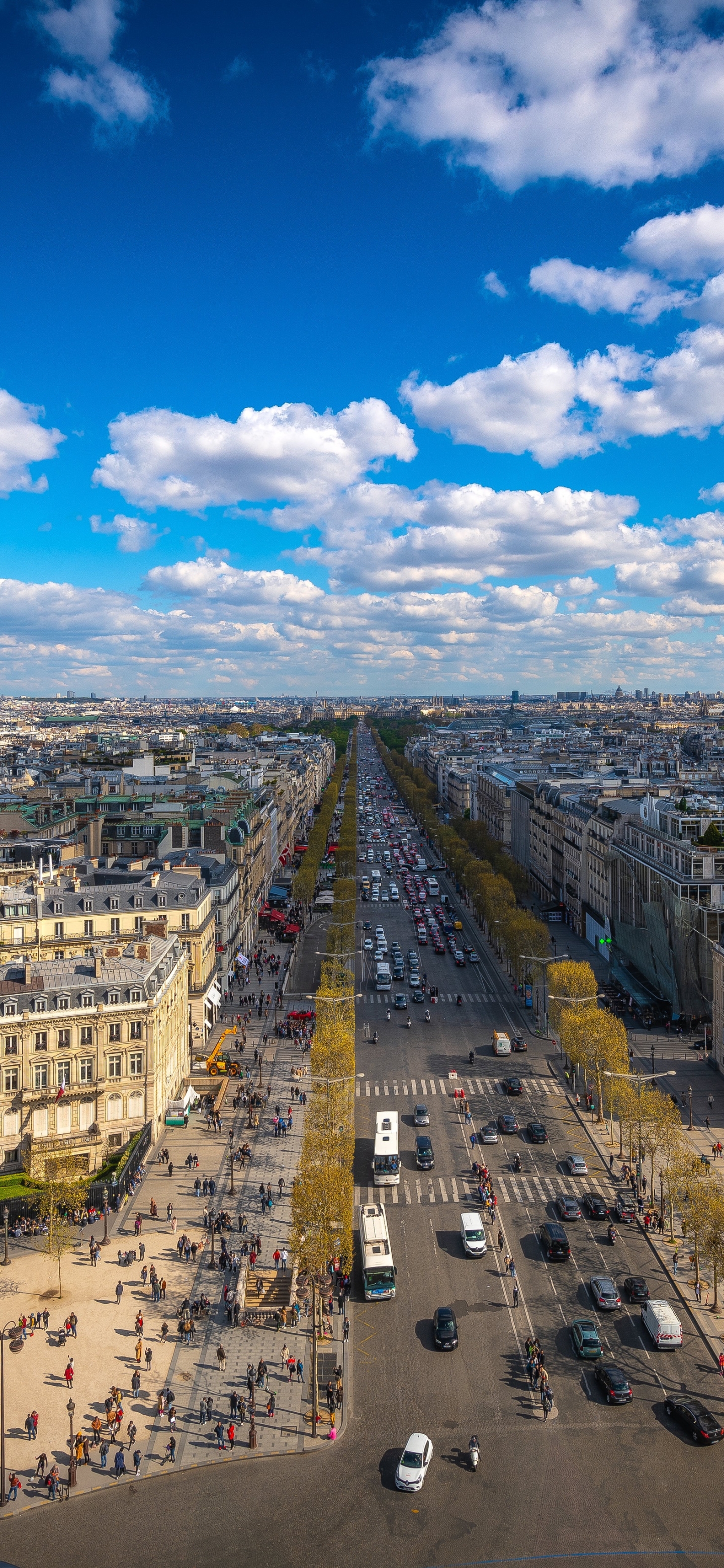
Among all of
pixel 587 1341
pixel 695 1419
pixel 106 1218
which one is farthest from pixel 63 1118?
pixel 695 1419

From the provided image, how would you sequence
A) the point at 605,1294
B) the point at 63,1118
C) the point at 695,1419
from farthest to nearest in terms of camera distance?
1. the point at 63,1118
2. the point at 605,1294
3. the point at 695,1419

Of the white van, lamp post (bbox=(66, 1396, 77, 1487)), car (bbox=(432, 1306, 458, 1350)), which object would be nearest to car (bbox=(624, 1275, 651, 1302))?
the white van

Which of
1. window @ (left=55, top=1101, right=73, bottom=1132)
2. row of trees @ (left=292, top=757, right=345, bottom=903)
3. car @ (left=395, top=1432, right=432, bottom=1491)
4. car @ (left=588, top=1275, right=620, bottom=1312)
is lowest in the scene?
car @ (left=588, top=1275, right=620, bottom=1312)

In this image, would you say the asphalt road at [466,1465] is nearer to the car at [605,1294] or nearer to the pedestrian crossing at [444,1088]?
the car at [605,1294]

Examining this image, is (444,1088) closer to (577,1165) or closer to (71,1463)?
(577,1165)

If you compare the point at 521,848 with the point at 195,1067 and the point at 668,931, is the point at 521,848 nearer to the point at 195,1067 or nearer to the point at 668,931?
the point at 668,931

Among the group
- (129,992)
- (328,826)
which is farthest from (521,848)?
(129,992)

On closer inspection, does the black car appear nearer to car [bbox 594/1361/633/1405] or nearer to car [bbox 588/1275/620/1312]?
car [bbox 594/1361/633/1405]
